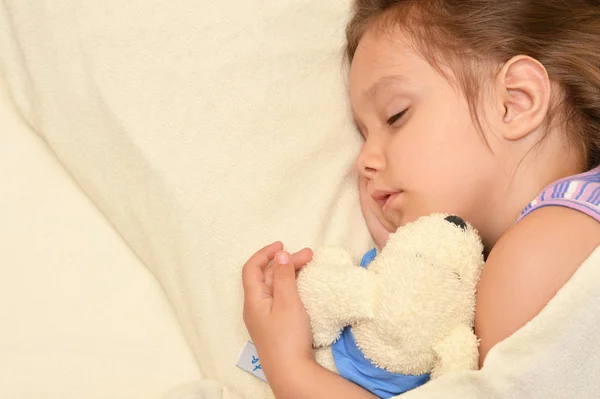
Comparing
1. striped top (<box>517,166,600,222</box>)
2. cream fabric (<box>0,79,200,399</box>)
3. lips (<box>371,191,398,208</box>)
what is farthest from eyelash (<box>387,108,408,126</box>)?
cream fabric (<box>0,79,200,399</box>)

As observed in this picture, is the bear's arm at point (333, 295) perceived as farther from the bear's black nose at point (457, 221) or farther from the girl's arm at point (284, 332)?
the bear's black nose at point (457, 221)

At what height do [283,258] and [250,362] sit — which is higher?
[283,258]

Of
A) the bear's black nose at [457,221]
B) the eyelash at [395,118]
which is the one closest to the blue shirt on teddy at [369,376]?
the bear's black nose at [457,221]

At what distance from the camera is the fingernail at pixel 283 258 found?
104 cm

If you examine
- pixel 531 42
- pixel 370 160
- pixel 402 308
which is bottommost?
pixel 402 308

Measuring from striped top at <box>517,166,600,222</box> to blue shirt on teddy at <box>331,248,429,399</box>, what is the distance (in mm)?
292

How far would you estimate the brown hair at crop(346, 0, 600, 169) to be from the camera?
1048 millimetres

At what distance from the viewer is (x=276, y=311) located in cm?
100

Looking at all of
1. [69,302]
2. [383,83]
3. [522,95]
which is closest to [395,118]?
[383,83]

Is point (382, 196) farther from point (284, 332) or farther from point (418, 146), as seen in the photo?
point (284, 332)

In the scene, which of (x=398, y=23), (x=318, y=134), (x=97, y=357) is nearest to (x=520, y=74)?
(x=398, y=23)

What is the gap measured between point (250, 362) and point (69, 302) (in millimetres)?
328

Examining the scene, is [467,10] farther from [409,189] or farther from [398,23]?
[409,189]

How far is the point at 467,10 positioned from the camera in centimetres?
111
